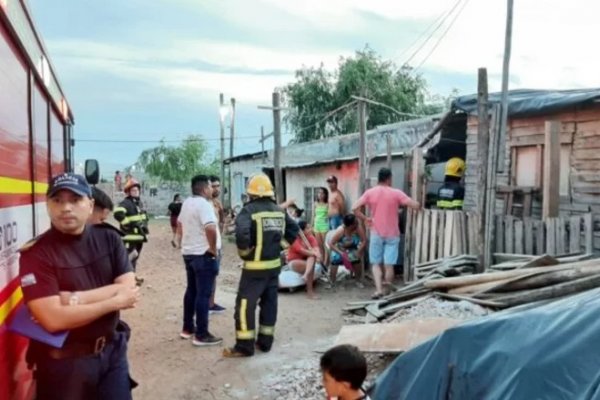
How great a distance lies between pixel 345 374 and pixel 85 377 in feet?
3.93

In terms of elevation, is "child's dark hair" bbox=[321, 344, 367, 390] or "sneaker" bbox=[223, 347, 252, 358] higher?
"child's dark hair" bbox=[321, 344, 367, 390]

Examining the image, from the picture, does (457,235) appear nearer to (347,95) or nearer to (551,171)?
(551,171)

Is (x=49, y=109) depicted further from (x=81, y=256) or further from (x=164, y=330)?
(x=164, y=330)

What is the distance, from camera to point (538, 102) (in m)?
8.29

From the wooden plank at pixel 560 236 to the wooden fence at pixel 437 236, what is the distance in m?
1.04

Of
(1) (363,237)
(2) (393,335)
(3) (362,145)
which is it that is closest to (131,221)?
(1) (363,237)

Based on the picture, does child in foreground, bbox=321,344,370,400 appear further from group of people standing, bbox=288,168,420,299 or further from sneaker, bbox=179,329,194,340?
group of people standing, bbox=288,168,420,299

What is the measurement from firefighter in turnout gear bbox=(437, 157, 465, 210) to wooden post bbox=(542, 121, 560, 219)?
1.97m

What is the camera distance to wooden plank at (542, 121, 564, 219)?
734 centimetres

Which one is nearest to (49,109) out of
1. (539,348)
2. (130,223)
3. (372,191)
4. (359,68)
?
(539,348)

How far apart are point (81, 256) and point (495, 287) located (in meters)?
4.60

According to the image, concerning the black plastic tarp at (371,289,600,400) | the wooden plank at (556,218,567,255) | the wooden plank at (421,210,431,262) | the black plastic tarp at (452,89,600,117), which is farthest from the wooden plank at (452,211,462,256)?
the black plastic tarp at (371,289,600,400)

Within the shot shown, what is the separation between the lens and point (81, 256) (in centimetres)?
288

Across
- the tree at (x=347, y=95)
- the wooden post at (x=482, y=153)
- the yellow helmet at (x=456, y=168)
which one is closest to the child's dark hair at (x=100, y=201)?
the wooden post at (x=482, y=153)
